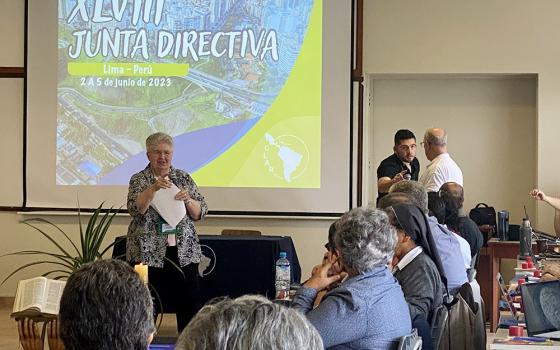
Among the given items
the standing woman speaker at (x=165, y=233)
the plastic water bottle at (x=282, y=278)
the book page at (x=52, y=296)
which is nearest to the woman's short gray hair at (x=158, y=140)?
the standing woman speaker at (x=165, y=233)

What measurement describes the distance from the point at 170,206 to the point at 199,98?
2.69 m

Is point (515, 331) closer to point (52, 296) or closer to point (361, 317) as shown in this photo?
point (361, 317)

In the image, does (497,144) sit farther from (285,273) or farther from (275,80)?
(285,273)

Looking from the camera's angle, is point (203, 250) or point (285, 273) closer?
point (285, 273)

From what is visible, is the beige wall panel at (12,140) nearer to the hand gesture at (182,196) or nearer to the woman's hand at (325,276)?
the hand gesture at (182,196)

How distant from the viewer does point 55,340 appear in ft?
15.8

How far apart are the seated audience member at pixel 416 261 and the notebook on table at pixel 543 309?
1.66 ft

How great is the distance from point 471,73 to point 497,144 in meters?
0.71

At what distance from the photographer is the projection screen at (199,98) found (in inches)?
319

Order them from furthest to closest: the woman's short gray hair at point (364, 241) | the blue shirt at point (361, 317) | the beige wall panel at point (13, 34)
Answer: the beige wall panel at point (13, 34)
the woman's short gray hair at point (364, 241)
the blue shirt at point (361, 317)

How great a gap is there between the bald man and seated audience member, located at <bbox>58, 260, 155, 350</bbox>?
5.14m

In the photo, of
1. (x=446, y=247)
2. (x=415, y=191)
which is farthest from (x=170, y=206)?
(x=446, y=247)

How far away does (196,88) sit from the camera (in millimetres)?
8273

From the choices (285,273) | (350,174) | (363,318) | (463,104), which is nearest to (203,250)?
(350,174)
